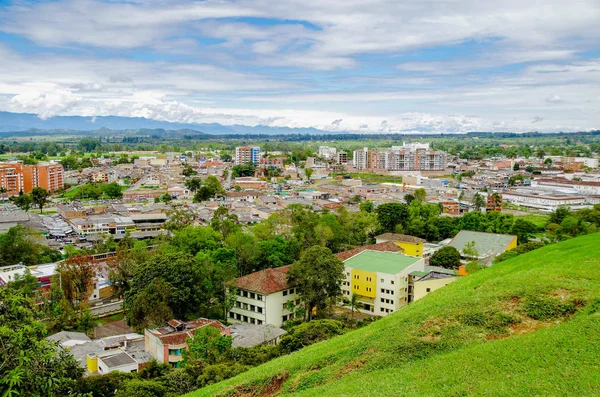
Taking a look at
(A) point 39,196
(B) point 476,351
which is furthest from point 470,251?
(A) point 39,196

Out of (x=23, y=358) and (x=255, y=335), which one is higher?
(x=23, y=358)

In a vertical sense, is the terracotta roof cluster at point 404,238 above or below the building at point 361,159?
below

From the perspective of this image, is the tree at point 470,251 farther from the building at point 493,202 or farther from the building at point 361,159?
the building at point 361,159

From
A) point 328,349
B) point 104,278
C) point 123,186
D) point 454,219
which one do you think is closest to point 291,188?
point 123,186

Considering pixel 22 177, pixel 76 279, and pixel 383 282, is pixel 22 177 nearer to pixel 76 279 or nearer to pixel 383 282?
pixel 76 279

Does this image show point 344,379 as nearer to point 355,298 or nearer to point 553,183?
point 355,298

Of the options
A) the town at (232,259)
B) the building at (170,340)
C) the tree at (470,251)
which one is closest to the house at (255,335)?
the town at (232,259)

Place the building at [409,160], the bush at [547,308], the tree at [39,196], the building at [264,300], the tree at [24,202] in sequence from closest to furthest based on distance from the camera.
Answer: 1. the bush at [547,308]
2. the building at [264,300]
3. the tree at [24,202]
4. the tree at [39,196]
5. the building at [409,160]
